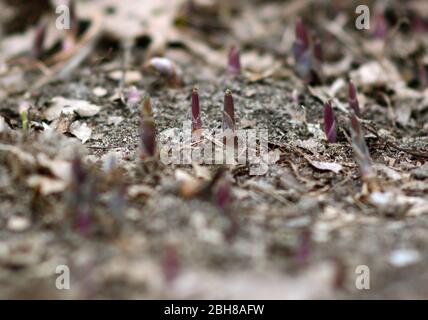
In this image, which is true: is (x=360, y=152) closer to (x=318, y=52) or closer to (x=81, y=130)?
(x=318, y=52)

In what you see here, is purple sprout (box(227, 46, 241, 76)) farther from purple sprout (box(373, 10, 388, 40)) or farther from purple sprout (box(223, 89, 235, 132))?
purple sprout (box(373, 10, 388, 40))

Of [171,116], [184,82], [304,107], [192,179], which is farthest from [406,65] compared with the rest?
[192,179]

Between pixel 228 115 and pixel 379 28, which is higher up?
pixel 379 28

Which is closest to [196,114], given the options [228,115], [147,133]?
[228,115]

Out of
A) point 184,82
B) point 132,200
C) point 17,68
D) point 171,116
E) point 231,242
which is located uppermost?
point 17,68

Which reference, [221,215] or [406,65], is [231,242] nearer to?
[221,215]

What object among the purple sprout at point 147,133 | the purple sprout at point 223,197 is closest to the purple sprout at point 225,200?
the purple sprout at point 223,197
